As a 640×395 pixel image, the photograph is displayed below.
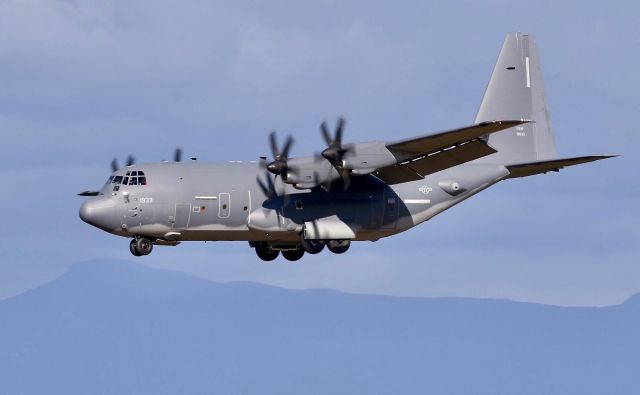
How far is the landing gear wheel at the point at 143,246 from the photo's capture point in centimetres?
4078

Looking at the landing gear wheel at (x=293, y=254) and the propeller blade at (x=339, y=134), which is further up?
the propeller blade at (x=339, y=134)

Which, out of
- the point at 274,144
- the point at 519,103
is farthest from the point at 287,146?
the point at 519,103

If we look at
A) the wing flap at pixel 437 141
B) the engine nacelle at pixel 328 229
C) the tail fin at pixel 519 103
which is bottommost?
the engine nacelle at pixel 328 229

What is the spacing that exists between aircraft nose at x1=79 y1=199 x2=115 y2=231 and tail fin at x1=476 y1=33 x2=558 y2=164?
13103 mm

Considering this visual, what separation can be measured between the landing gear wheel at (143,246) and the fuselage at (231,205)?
363mm

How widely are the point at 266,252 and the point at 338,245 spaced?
362cm

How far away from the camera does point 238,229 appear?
134 ft

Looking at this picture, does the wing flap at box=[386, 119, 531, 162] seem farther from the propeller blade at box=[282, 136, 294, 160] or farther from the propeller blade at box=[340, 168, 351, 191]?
the propeller blade at box=[282, 136, 294, 160]

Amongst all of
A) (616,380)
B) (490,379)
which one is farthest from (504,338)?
(616,380)

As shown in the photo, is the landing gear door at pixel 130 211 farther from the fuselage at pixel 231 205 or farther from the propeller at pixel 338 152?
the propeller at pixel 338 152

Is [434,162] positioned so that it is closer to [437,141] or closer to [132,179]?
[437,141]

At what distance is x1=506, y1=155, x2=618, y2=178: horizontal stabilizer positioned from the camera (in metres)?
41.6

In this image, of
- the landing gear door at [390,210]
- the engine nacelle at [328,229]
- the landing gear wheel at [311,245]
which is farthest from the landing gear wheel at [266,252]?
the landing gear door at [390,210]

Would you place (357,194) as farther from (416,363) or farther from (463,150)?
(416,363)
